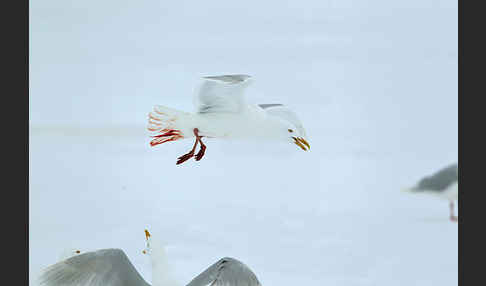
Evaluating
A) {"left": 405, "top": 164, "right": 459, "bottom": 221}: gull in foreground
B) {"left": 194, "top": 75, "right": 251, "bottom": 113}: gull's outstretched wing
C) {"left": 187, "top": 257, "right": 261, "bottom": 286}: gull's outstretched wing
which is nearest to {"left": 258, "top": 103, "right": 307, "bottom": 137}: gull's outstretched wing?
{"left": 194, "top": 75, "right": 251, "bottom": 113}: gull's outstretched wing

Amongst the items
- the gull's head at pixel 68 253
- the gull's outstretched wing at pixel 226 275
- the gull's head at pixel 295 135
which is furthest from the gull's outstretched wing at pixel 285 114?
the gull's head at pixel 68 253

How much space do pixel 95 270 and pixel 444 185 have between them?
140cm

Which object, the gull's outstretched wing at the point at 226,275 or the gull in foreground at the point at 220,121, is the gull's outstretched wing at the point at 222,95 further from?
the gull's outstretched wing at the point at 226,275

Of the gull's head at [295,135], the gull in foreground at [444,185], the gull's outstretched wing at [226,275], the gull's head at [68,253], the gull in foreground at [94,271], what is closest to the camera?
the gull's outstretched wing at [226,275]

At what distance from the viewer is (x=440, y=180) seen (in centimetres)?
281

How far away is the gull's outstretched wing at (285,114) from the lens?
2.10 m

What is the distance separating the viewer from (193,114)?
2016mm

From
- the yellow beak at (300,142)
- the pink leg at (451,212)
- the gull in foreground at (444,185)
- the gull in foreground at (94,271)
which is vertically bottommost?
the gull in foreground at (94,271)

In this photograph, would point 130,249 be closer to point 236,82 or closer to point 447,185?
point 236,82

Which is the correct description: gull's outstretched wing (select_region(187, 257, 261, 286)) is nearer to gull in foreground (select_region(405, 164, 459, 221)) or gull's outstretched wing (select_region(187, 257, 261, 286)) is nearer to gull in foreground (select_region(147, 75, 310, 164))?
gull in foreground (select_region(147, 75, 310, 164))

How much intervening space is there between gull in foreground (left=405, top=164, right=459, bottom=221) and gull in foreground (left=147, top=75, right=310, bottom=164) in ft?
2.99

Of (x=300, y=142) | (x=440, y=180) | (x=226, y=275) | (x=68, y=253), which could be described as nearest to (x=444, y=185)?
(x=440, y=180)

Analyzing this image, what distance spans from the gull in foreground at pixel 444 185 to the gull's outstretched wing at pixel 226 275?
1190 mm

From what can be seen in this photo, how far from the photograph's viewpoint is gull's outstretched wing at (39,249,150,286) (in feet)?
6.30
